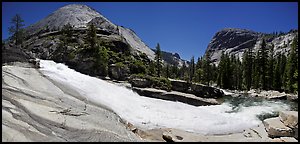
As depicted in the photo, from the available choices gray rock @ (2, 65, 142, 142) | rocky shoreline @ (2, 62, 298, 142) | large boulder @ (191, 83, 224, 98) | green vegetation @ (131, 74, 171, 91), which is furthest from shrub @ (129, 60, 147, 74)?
gray rock @ (2, 65, 142, 142)

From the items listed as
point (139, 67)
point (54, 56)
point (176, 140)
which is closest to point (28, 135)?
point (176, 140)

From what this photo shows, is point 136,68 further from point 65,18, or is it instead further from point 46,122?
point 65,18

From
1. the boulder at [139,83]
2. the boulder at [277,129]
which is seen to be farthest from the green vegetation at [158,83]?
the boulder at [277,129]

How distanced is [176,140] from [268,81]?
53.9m

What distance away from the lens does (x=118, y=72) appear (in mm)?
39750

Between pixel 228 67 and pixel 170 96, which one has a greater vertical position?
pixel 228 67

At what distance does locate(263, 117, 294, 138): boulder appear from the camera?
1338 centimetres

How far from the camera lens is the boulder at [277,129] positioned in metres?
13.4

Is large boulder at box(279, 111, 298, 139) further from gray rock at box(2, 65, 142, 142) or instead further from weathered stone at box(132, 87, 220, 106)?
weathered stone at box(132, 87, 220, 106)

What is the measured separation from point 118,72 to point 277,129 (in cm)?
2869

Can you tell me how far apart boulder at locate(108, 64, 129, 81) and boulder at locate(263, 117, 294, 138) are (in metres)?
26.3

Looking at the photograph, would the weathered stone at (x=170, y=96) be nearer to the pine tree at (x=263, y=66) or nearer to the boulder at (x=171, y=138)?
the boulder at (x=171, y=138)

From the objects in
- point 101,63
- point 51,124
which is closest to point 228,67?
point 101,63

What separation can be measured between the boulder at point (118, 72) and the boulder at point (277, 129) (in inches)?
1037
